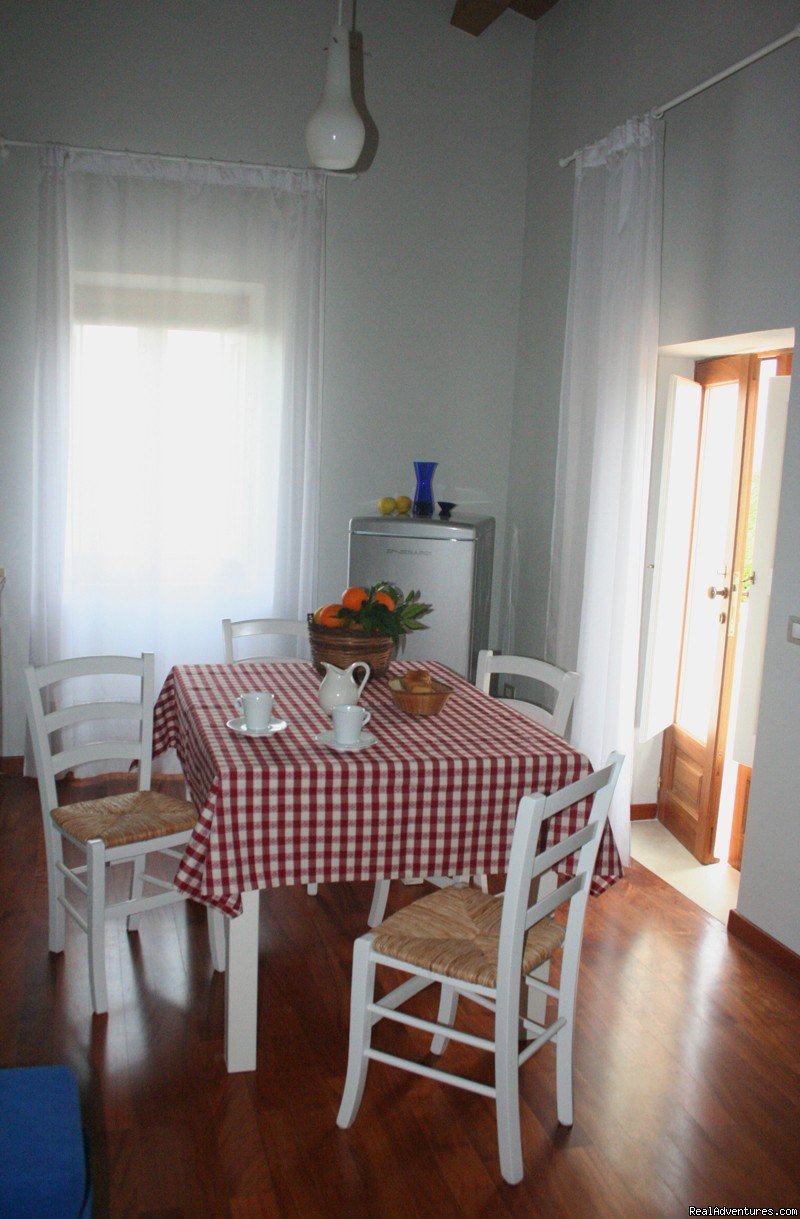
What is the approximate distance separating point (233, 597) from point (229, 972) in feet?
8.13

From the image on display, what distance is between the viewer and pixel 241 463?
4570 millimetres

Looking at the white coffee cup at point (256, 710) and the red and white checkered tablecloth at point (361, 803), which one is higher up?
the white coffee cup at point (256, 710)

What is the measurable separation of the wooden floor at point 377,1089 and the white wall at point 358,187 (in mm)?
2140

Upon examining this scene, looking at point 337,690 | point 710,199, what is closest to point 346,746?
point 337,690

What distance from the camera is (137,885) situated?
3.07 metres

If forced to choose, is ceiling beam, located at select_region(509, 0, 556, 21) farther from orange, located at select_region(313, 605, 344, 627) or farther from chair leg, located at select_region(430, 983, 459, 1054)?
chair leg, located at select_region(430, 983, 459, 1054)

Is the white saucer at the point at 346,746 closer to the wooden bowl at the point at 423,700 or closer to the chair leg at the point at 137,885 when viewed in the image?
the wooden bowl at the point at 423,700

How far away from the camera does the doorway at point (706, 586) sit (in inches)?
151

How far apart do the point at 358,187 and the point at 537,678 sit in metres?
2.58

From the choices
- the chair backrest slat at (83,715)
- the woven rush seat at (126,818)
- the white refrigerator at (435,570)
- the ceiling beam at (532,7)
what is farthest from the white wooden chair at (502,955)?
the ceiling beam at (532,7)

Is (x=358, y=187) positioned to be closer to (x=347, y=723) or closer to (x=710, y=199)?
(x=710, y=199)

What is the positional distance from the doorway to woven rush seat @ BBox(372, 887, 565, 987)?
5.41 ft

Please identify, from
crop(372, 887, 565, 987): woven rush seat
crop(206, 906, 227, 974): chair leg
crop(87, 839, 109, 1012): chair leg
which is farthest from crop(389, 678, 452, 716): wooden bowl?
crop(87, 839, 109, 1012): chair leg

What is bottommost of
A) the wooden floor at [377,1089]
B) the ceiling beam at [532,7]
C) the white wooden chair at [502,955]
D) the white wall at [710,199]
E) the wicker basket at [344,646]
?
the wooden floor at [377,1089]
